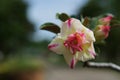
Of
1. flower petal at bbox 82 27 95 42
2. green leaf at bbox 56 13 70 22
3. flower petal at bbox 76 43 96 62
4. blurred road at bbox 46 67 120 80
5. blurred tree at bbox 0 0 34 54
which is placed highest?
blurred tree at bbox 0 0 34 54

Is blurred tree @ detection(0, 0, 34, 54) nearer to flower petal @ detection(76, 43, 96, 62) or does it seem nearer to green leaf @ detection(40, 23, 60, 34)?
green leaf @ detection(40, 23, 60, 34)

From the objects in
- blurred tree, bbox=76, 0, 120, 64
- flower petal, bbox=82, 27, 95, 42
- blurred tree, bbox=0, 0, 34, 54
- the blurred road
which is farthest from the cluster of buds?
blurred tree, bbox=76, 0, 120, 64

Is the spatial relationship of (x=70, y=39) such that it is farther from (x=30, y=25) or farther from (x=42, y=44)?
(x=42, y=44)

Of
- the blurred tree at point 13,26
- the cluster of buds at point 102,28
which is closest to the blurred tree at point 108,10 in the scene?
the blurred tree at point 13,26

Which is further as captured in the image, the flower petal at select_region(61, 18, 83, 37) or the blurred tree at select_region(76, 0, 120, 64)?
the blurred tree at select_region(76, 0, 120, 64)

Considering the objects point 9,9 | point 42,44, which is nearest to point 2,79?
point 9,9

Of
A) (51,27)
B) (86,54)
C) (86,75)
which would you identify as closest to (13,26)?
(86,75)

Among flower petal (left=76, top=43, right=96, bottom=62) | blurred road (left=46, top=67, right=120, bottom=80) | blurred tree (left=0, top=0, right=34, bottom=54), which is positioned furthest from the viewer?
blurred tree (left=0, top=0, right=34, bottom=54)

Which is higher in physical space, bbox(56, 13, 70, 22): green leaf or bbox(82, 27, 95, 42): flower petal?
bbox(56, 13, 70, 22): green leaf
